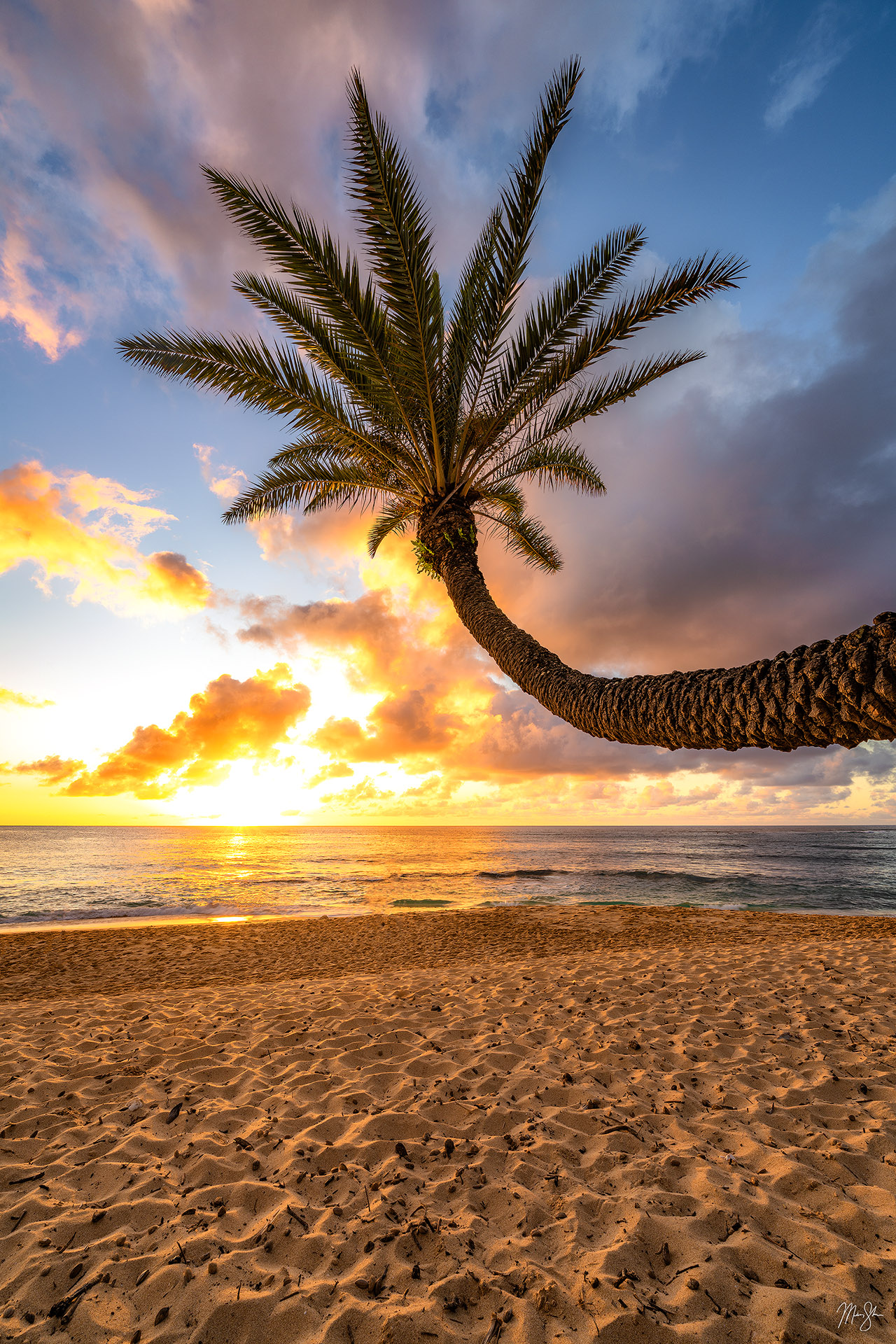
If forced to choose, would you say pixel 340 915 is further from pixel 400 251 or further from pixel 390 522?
pixel 400 251

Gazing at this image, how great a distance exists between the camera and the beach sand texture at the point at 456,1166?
2.12 meters

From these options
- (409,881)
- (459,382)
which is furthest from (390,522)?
(409,881)

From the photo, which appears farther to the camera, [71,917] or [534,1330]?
[71,917]

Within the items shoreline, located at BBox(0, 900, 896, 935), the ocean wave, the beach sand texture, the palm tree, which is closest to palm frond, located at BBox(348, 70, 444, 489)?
the palm tree

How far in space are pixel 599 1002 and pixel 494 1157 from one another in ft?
9.83

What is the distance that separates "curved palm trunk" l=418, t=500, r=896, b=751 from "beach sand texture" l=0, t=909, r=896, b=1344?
90.9 inches

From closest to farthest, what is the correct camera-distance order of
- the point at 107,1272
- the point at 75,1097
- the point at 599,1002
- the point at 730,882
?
the point at 107,1272 → the point at 75,1097 → the point at 599,1002 → the point at 730,882

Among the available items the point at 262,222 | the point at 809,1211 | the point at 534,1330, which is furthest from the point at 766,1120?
the point at 262,222

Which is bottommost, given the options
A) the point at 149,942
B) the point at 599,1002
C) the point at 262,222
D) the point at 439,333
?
the point at 149,942

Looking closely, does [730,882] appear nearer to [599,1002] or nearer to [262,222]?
[599,1002]

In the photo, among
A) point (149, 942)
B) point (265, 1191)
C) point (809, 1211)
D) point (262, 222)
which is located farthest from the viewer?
point (149, 942)

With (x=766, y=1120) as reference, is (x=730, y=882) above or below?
below

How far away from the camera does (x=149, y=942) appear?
473 inches

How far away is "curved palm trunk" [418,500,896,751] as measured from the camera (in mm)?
2953
